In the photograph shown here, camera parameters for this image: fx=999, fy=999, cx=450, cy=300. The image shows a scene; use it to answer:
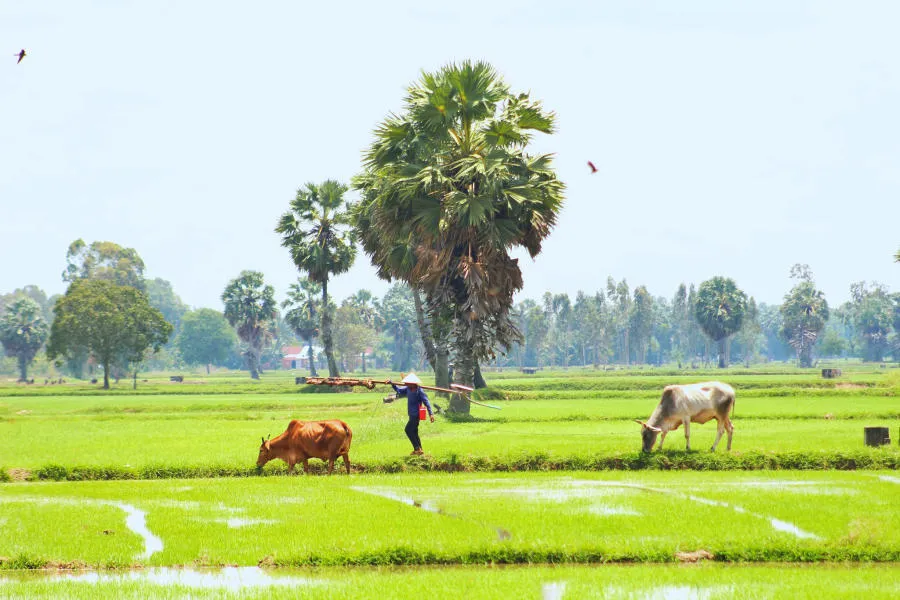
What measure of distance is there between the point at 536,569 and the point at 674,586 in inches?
82.1

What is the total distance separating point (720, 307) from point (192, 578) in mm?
149746

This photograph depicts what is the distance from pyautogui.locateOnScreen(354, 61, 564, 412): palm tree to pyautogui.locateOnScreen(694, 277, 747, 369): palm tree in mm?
121494

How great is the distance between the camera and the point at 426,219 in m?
38.8

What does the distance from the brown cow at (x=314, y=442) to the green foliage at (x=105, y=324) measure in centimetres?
7877

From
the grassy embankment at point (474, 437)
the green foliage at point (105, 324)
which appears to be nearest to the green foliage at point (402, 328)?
the green foliage at point (105, 324)

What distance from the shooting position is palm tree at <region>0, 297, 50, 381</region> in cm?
14612

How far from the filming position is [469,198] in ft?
123

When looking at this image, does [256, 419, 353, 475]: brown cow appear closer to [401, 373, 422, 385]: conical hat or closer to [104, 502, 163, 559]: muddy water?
[401, 373, 422, 385]: conical hat

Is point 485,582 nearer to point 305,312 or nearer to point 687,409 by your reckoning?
point 687,409

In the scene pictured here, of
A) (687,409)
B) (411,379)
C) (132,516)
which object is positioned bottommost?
(132,516)

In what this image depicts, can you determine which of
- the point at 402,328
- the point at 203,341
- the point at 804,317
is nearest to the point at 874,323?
the point at 804,317

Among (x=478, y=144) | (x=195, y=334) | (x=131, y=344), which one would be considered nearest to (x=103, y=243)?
(x=195, y=334)

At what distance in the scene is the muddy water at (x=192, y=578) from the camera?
12.8m

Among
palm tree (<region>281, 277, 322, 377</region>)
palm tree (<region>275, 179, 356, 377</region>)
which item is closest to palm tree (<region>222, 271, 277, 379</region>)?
palm tree (<region>281, 277, 322, 377</region>)
